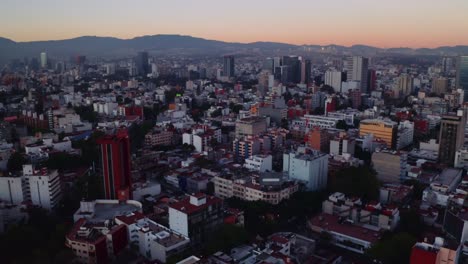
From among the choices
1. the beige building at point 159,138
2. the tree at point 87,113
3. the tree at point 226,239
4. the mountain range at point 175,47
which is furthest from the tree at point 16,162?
the mountain range at point 175,47

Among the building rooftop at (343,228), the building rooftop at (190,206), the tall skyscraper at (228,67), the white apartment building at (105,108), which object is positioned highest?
the tall skyscraper at (228,67)

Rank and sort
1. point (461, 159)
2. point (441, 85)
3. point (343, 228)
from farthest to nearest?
1. point (441, 85)
2. point (461, 159)
3. point (343, 228)

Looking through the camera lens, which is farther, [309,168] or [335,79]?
[335,79]

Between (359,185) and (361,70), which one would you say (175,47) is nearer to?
(361,70)

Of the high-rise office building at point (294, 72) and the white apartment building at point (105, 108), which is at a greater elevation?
the high-rise office building at point (294, 72)

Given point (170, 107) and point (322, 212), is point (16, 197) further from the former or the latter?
point (170, 107)

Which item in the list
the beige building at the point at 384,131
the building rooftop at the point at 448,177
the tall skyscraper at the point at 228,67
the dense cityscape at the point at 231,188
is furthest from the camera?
the tall skyscraper at the point at 228,67

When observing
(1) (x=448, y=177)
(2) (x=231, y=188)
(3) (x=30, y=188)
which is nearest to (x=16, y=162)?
(3) (x=30, y=188)

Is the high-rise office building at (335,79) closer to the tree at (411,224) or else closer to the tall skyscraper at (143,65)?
the tall skyscraper at (143,65)
